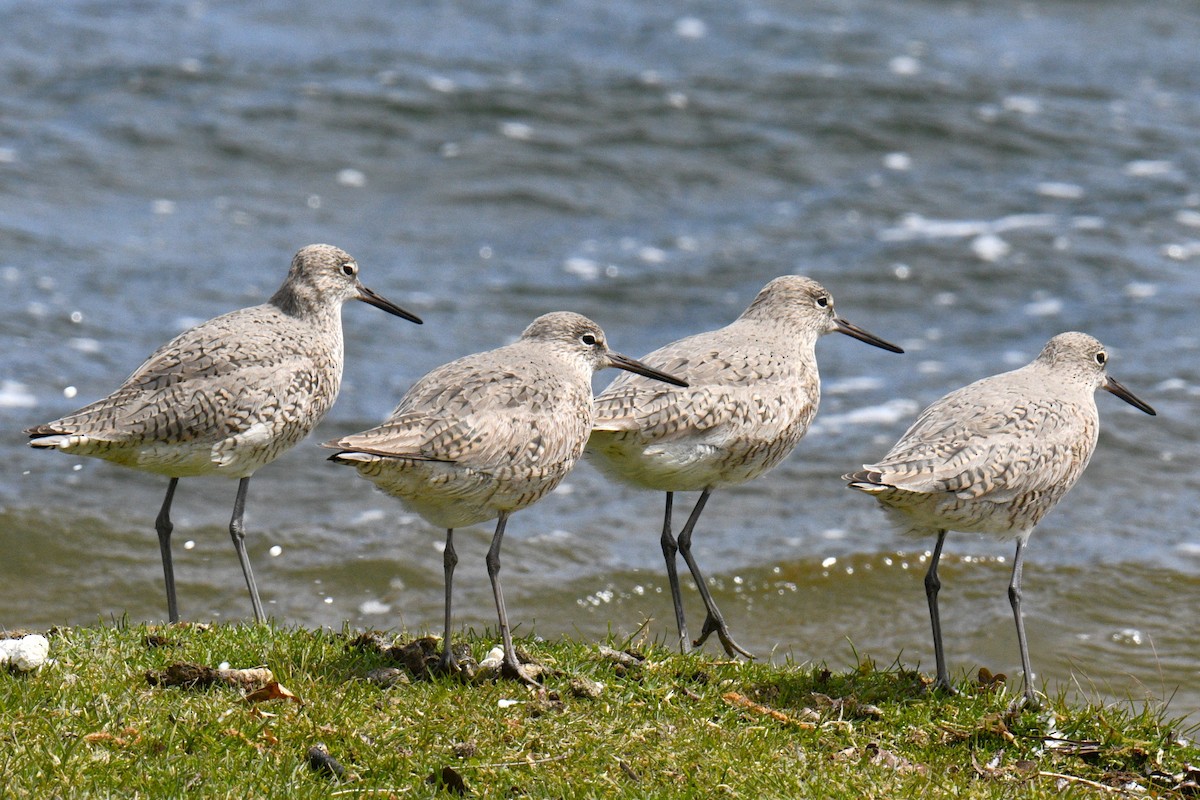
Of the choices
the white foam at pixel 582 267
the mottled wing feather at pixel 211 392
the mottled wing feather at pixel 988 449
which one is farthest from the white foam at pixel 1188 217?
the mottled wing feather at pixel 211 392

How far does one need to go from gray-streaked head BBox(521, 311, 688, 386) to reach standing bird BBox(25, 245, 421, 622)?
4.16ft

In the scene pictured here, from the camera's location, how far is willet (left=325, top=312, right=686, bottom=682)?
644 cm

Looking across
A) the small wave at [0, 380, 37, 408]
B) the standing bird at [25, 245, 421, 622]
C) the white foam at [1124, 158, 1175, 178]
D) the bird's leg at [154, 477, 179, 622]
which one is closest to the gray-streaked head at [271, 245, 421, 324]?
the standing bird at [25, 245, 421, 622]

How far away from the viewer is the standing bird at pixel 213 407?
294 inches

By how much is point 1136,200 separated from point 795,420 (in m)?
10.6

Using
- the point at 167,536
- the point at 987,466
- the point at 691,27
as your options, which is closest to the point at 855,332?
the point at 987,466

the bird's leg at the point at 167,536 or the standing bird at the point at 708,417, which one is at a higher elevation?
the standing bird at the point at 708,417

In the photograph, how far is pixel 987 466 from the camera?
7.01 m

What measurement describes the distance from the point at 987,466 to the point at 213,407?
12.5ft

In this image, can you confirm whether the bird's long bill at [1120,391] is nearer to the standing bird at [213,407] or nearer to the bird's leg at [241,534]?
the standing bird at [213,407]

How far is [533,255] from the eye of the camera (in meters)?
15.9

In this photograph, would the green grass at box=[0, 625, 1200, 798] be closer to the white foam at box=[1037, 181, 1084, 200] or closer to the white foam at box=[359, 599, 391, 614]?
the white foam at box=[359, 599, 391, 614]

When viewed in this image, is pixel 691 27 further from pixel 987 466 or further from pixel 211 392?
pixel 987 466

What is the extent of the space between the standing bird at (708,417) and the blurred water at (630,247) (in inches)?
83.9
